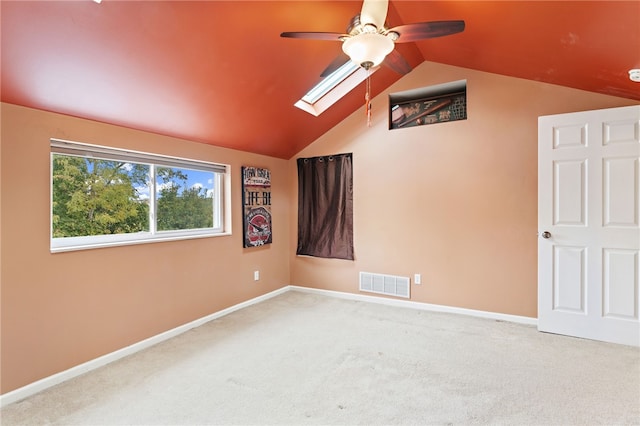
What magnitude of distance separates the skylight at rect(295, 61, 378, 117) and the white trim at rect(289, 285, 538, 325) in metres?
2.37

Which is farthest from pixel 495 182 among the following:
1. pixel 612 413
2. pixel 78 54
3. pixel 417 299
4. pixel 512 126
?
pixel 78 54

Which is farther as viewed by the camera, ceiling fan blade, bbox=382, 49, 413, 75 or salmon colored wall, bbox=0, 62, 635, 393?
ceiling fan blade, bbox=382, 49, 413, 75

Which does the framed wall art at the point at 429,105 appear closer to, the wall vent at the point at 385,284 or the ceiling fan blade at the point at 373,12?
the wall vent at the point at 385,284

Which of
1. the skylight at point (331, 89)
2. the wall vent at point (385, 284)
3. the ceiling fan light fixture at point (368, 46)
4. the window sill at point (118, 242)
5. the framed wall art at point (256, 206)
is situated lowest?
the wall vent at point (385, 284)

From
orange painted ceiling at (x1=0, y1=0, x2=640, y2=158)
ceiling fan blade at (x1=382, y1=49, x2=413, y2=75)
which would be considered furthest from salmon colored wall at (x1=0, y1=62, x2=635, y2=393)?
ceiling fan blade at (x1=382, y1=49, x2=413, y2=75)

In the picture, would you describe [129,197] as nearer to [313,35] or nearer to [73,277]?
[73,277]

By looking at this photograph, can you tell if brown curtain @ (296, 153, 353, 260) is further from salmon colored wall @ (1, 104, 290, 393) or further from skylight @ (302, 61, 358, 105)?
salmon colored wall @ (1, 104, 290, 393)

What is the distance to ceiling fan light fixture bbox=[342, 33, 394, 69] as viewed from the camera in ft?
5.68

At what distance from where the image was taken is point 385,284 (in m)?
3.95

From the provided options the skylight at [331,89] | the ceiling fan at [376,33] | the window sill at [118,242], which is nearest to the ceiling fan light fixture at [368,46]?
the ceiling fan at [376,33]

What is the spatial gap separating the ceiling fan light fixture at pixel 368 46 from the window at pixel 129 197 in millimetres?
2087

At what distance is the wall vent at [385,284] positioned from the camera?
3823 millimetres

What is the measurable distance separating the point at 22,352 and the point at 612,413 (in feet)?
12.0

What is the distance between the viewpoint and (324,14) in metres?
2.45
